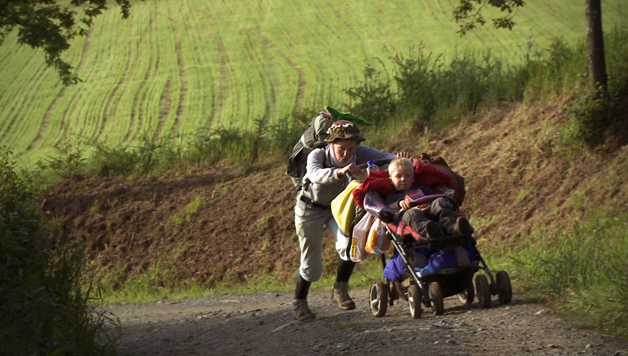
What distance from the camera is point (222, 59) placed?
141ft

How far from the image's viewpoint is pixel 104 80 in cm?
4156

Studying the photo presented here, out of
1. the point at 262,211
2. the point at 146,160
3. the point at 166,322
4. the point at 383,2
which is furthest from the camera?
the point at 383,2

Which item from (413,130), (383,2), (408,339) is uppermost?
(383,2)

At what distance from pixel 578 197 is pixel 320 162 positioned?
754 centimetres

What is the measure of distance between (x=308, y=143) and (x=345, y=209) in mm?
911

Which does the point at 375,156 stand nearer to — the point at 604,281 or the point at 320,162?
the point at 320,162

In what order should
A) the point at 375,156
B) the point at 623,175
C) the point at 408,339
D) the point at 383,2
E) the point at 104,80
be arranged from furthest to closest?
1. the point at 383,2
2. the point at 104,80
3. the point at 623,175
4. the point at 375,156
5. the point at 408,339

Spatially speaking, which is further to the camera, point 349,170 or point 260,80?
point 260,80

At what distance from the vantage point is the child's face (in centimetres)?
845

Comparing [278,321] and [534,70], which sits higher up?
[534,70]

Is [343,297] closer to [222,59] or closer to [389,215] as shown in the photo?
[389,215]

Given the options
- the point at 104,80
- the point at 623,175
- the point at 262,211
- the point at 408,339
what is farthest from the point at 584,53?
the point at 104,80

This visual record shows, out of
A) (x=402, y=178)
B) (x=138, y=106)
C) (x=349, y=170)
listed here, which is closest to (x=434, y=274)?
(x=402, y=178)

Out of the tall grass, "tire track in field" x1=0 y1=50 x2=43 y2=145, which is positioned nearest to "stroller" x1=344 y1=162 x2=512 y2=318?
the tall grass
